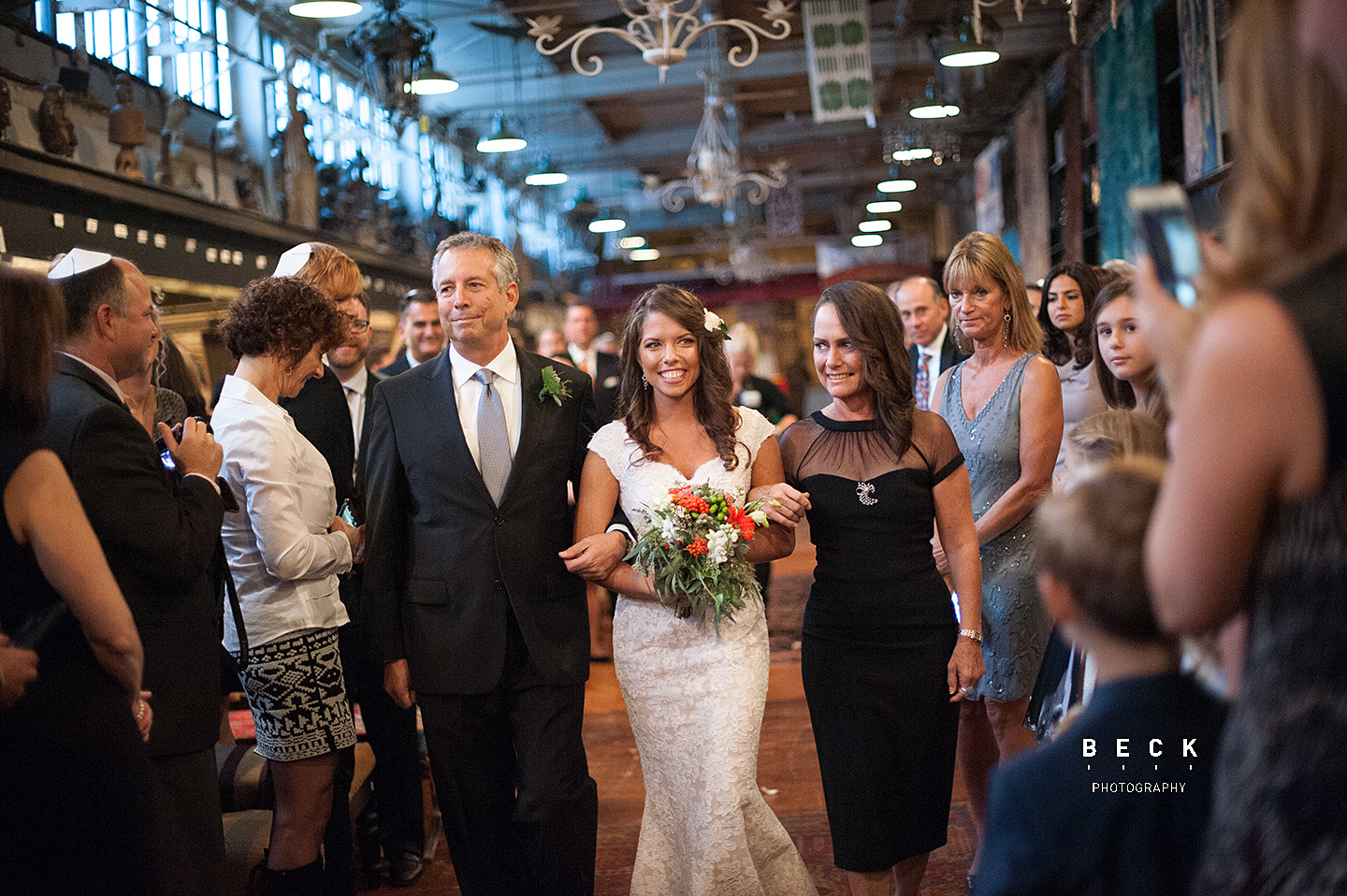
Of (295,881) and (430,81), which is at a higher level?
(430,81)

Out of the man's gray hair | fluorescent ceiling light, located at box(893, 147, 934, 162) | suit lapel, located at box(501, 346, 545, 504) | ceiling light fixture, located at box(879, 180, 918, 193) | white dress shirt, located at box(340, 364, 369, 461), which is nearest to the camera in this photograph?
suit lapel, located at box(501, 346, 545, 504)

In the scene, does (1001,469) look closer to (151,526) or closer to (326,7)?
(151,526)

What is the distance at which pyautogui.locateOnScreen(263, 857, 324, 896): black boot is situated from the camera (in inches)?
127

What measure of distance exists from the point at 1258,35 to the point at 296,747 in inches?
112

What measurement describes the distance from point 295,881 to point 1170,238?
2.88 metres

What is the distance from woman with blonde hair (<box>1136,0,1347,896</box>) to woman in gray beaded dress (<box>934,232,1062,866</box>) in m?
2.28

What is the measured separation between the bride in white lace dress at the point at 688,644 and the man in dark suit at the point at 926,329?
293 centimetres

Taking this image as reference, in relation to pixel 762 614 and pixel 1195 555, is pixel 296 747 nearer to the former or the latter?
pixel 762 614

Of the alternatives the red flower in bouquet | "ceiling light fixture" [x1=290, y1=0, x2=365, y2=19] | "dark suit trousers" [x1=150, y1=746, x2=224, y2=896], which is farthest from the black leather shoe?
"ceiling light fixture" [x1=290, y1=0, x2=365, y2=19]

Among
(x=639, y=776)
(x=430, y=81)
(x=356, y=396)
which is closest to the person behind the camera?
(x=356, y=396)

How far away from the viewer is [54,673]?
2.09 m

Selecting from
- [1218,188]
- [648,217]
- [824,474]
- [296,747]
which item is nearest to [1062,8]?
[1218,188]

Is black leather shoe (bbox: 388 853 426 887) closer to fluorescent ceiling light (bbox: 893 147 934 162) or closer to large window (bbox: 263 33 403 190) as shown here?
large window (bbox: 263 33 403 190)

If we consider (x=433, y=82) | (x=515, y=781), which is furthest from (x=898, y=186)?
(x=515, y=781)
